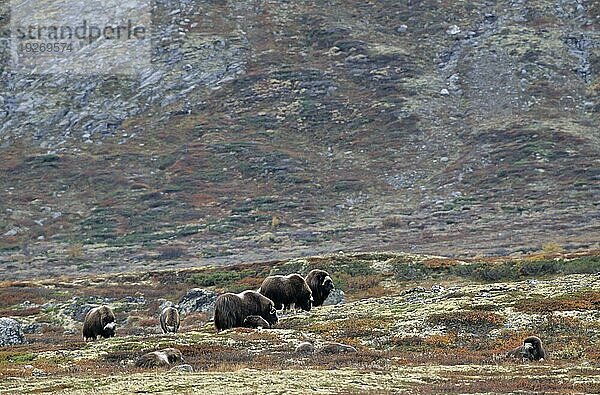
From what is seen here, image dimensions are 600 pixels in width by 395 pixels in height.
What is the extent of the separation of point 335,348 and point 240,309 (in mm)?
6241

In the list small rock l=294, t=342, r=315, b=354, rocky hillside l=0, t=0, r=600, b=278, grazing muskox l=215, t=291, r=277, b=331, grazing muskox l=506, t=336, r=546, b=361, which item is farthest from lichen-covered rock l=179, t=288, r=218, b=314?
rocky hillside l=0, t=0, r=600, b=278

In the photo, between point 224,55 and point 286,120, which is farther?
point 224,55

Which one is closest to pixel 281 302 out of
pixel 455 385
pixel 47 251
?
pixel 455 385

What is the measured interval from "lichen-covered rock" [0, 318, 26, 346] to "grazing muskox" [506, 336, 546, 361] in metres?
20.9

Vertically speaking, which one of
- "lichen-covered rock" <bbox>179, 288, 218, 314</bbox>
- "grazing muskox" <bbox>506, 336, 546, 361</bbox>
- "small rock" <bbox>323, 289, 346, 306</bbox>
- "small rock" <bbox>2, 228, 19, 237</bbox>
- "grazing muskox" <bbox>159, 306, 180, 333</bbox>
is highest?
"grazing muskox" <bbox>506, 336, 546, 361</bbox>

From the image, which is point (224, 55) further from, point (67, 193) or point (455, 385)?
point (455, 385)

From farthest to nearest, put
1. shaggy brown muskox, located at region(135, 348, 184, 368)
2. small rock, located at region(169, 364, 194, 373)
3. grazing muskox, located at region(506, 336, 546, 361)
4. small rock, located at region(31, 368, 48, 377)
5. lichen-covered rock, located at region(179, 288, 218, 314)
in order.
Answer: lichen-covered rock, located at region(179, 288, 218, 314) → grazing muskox, located at region(506, 336, 546, 361) → shaggy brown muskox, located at region(135, 348, 184, 368) → small rock, located at region(31, 368, 48, 377) → small rock, located at region(169, 364, 194, 373)

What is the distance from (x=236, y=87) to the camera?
391 ft

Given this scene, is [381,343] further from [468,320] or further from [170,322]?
[170,322]

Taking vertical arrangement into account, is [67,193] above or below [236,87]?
below

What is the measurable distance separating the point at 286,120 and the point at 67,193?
30500 millimetres

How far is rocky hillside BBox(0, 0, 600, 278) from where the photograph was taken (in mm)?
84625

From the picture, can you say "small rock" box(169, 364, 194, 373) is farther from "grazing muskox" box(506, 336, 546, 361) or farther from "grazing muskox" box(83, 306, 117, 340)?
"grazing muskox" box(83, 306, 117, 340)

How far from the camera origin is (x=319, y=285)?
37.6 meters
